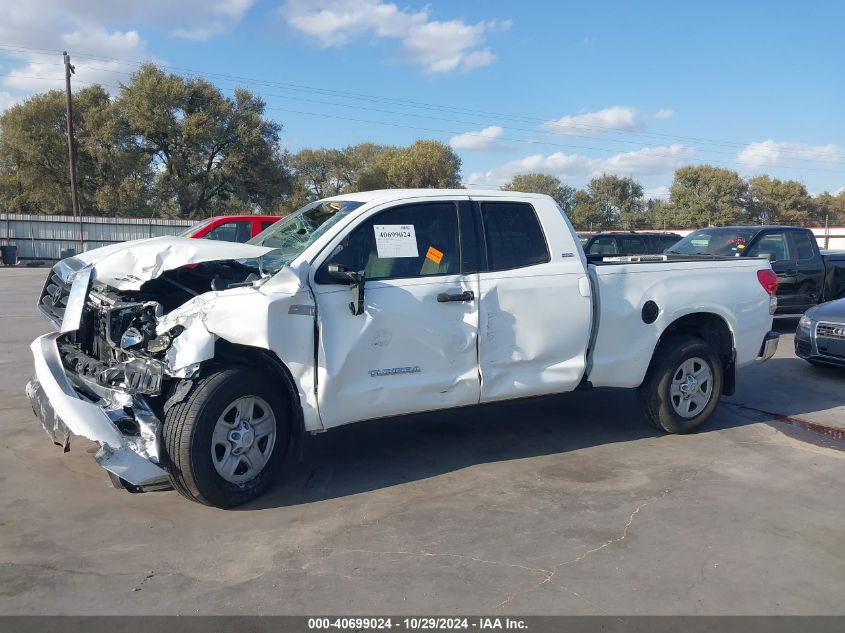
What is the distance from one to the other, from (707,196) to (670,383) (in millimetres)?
54143

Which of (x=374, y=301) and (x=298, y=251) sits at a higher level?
(x=298, y=251)

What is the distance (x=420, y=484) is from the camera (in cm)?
511

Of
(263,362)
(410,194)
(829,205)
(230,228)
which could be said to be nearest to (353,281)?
(263,362)

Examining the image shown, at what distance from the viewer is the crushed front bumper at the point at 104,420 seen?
4.30 m

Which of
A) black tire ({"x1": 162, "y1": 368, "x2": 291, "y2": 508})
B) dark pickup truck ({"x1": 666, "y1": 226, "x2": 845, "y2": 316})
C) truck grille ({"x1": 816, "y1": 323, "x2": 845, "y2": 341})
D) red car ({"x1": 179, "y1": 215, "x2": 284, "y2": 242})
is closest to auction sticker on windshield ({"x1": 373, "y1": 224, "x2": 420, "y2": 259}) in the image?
black tire ({"x1": 162, "y1": 368, "x2": 291, "y2": 508})

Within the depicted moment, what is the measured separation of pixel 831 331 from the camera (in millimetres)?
8656

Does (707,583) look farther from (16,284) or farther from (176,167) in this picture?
(176,167)

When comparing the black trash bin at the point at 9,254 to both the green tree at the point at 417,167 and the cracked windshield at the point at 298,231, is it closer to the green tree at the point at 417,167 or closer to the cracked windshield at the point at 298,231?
the green tree at the point at 417,167

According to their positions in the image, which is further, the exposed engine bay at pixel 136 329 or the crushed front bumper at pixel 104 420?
the exposed engine bay at pixel 136 329

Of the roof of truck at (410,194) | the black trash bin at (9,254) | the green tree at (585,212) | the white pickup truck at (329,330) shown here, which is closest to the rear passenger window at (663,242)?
the white pickup truck at (329,330)

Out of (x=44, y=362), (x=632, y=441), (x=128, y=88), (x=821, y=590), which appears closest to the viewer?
(x=821, y=590)

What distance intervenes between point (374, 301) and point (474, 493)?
149cm

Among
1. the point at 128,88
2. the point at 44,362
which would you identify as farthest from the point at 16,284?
the point at 128,88
